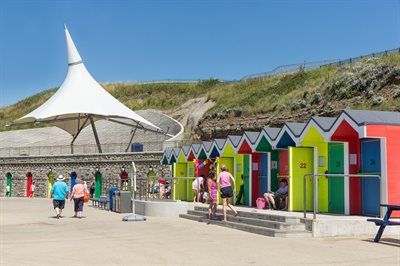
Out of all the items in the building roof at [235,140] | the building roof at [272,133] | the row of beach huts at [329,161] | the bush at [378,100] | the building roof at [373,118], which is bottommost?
the row of beach huts at [329,161]

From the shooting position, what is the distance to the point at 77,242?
1116 cm

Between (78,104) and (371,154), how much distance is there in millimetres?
32291

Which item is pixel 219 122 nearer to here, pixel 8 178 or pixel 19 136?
pixel 8 178

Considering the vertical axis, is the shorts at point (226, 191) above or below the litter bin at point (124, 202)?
above

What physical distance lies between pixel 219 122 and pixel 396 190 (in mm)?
32170

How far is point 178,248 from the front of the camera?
1017 centimetres

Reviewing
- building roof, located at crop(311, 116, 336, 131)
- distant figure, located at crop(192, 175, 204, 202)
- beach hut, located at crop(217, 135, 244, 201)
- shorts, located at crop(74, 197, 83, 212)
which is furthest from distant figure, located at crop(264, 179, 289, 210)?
shorts, located at crop(74, 197, 83, 212)

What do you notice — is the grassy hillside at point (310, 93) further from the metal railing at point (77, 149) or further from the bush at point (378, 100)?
the metal railing at point (77, 149)

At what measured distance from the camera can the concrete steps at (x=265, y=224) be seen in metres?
12.0

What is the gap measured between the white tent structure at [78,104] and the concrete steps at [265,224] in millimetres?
27318

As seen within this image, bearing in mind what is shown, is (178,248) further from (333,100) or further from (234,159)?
(333,100)

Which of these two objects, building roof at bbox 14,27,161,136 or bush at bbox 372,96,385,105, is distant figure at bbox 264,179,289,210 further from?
building roof at bbox 14,27,161,136

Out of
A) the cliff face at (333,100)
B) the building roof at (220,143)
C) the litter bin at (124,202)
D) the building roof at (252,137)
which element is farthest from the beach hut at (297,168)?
the cliff face at (333,100)

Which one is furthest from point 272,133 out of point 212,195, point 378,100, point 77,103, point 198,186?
point 77,103
